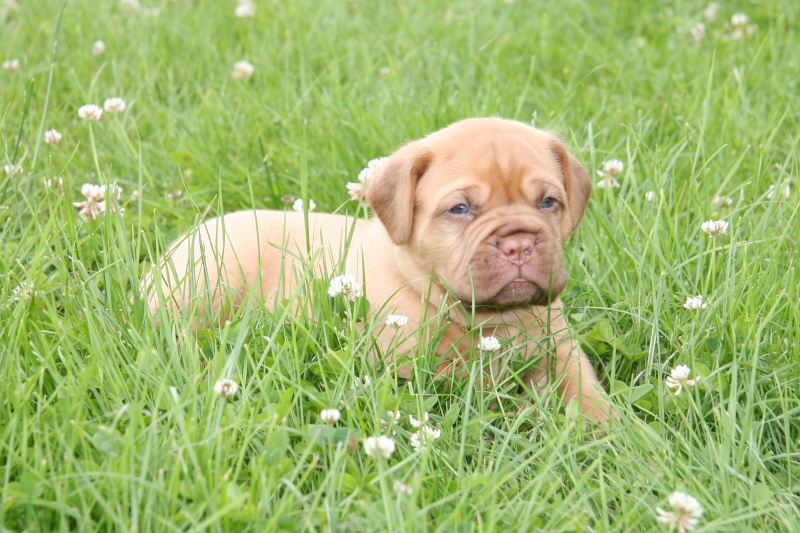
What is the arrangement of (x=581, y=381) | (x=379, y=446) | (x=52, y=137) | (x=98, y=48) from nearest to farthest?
(x=379, y=446)
(x=581, y=381)
(x=52, y=137)
(x=98, y=48)

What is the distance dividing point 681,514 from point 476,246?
1.38 m

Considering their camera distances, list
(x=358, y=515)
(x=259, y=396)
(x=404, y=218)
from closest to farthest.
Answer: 1. (x=358, y=515)
2. (x=259, y=396)
3. (x=404, y=218)

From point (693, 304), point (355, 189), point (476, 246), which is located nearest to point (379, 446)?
point (476, 246)

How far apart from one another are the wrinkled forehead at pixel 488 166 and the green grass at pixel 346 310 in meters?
0.63

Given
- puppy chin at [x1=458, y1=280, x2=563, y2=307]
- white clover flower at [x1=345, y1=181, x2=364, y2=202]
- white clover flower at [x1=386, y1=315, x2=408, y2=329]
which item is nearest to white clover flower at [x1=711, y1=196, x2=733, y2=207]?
puppy chin at [x1=458, y1=280, x2=563, y2=307]

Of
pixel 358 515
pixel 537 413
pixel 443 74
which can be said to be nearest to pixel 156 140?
pixel 443 74

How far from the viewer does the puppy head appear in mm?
3762

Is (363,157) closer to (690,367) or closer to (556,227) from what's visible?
(556,227)

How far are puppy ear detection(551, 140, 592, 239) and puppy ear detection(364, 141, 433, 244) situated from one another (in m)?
0.61

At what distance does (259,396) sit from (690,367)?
1616 mm

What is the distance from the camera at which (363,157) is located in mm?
5422

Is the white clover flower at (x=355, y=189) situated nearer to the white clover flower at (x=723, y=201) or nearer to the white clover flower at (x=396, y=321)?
the white clover flower at (x=396, y=321)

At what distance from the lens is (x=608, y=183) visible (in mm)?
4840

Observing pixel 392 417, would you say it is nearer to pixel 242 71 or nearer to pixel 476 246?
pixel 476 246
